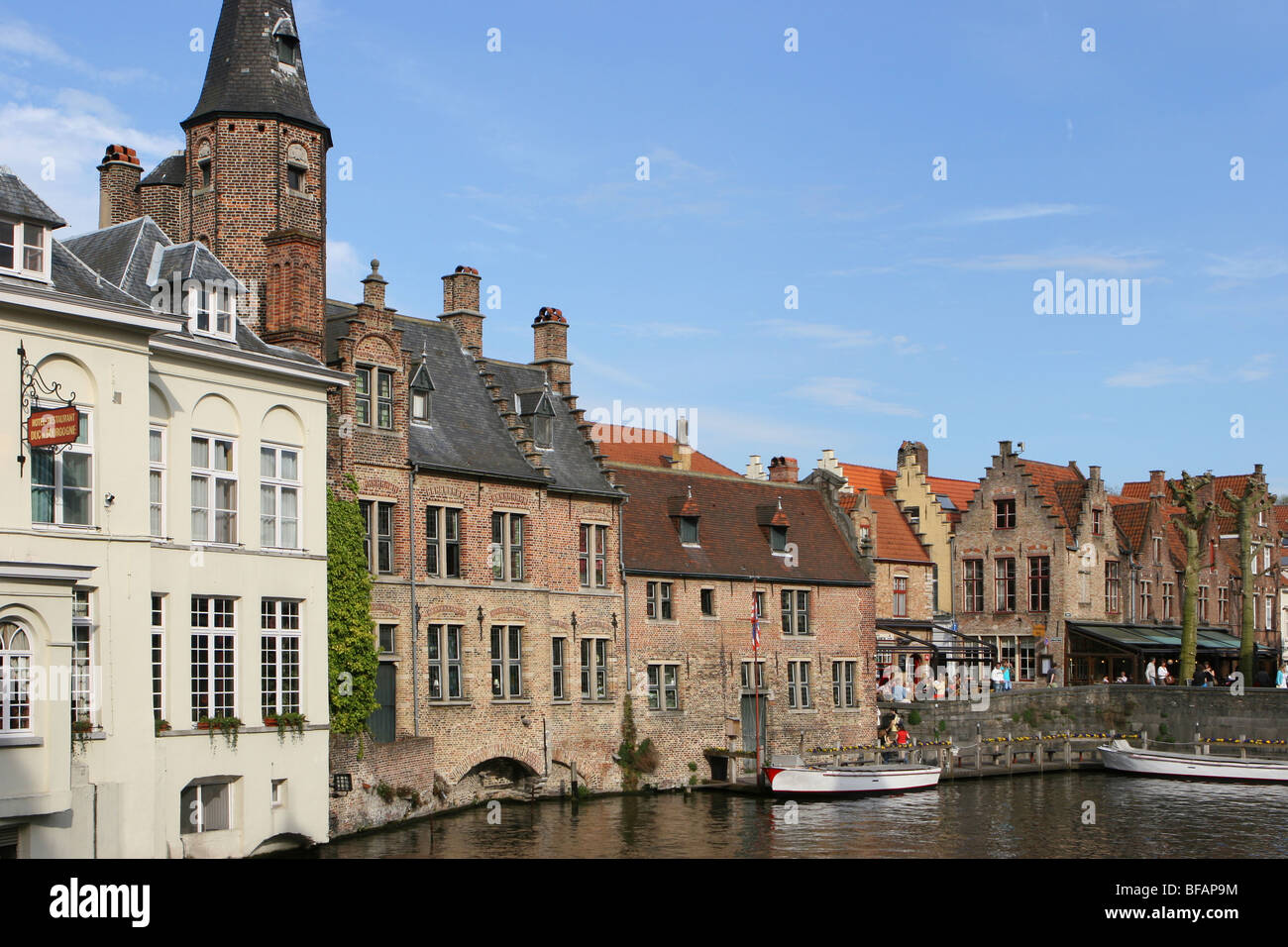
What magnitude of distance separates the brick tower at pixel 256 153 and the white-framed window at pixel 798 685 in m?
18.9

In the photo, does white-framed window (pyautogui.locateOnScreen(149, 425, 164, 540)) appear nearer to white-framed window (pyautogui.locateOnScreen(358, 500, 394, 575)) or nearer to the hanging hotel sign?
the hanging hotel sign

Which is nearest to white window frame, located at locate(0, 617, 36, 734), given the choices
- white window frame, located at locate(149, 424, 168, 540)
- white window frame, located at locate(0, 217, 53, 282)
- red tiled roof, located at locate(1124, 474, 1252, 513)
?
white window frame, located at locate(149, 424, 168, 540)

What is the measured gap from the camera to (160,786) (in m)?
23.9

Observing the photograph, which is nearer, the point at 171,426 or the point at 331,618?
the point at 171,426

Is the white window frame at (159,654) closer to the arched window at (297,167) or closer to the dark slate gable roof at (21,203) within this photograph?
the dark slate gable roof at (21,203)

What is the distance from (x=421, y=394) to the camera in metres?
35.1

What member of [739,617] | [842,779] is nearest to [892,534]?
[739,617]

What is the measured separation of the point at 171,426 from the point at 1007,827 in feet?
65.7

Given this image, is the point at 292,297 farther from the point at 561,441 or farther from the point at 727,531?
the point at 727,531

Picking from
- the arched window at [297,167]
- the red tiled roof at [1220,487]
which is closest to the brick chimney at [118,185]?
the arched window at [297,167]

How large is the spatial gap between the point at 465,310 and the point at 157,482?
613 inches
